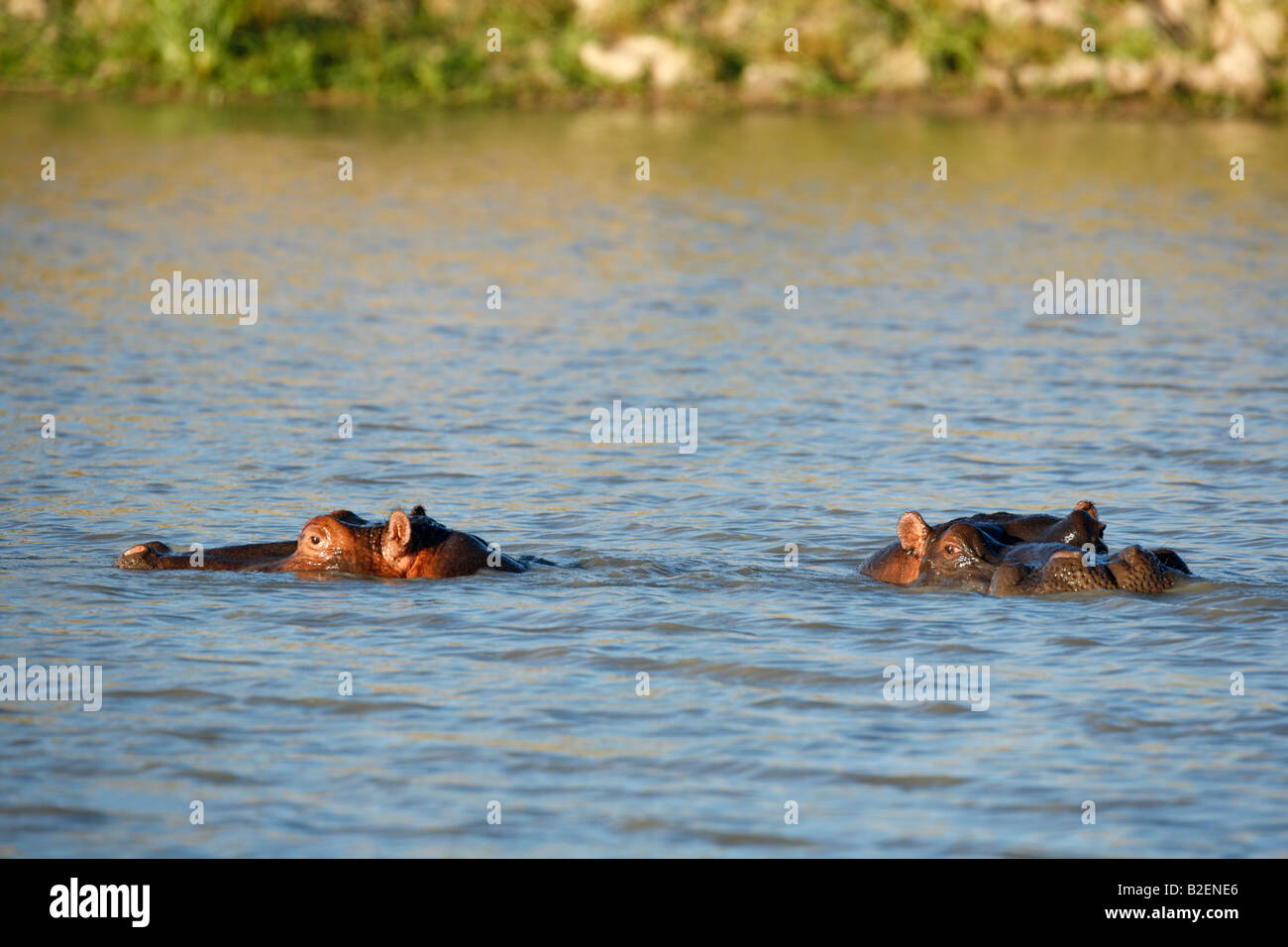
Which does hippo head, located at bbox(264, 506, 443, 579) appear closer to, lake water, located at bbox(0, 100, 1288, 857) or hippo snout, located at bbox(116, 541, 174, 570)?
lake water, located at bbox(0, 100, 1288, 857)

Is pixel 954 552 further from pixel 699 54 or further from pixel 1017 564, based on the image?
pixel 699 54

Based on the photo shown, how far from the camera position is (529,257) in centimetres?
2369

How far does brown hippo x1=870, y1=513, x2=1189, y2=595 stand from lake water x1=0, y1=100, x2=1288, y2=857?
12cm

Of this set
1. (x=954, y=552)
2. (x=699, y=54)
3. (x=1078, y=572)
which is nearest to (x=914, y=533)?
(x=954, y=552)

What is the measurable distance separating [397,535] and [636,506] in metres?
2.59

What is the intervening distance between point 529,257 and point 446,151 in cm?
1068

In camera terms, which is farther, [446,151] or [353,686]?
[446,151]

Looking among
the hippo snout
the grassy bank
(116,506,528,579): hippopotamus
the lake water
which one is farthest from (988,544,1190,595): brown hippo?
the grassy bank

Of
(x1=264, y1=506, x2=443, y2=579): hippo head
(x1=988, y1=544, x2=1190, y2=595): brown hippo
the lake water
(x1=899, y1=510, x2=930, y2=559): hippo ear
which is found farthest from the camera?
(x1=264, y1=506, x2=443, y2=579): hippo head

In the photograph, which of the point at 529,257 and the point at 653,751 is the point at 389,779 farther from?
the point at 529,257

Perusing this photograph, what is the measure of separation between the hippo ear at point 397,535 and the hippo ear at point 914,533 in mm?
2635

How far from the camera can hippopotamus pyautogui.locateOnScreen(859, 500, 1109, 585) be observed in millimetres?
10258

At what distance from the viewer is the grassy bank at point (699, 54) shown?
39625mm
